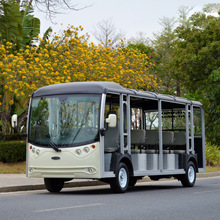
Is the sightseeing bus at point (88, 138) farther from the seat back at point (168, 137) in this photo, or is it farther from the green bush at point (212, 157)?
the green bush at point (212, 157)

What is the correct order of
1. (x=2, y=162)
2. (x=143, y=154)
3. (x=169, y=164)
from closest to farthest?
(x=143, y=154), (x=169, y=164), (x=2, y=162)

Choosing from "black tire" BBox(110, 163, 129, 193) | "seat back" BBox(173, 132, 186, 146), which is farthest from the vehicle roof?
"seat back" BBox(173, 132, 186, 146)

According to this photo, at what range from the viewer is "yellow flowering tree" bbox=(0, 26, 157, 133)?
22062 mm

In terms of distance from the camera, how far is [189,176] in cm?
1750

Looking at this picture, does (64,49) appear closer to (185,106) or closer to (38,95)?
(185,106)

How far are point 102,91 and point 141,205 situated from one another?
369cm

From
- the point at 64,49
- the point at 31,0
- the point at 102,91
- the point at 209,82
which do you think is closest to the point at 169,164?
the point at 102,91

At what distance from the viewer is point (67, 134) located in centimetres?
1339

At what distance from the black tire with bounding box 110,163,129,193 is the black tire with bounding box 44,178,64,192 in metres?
1.70

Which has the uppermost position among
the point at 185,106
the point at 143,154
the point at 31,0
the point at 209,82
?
the point at 31,0

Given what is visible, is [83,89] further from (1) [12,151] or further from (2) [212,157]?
(2) [212,157]

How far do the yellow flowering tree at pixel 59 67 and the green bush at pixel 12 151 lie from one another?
182 centimetres

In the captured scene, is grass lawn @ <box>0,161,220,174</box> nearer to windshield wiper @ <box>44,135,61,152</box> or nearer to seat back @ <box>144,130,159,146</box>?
seat back @ <box>144,130,159,146</box>

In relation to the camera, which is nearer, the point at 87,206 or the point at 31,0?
the point at 87,206
